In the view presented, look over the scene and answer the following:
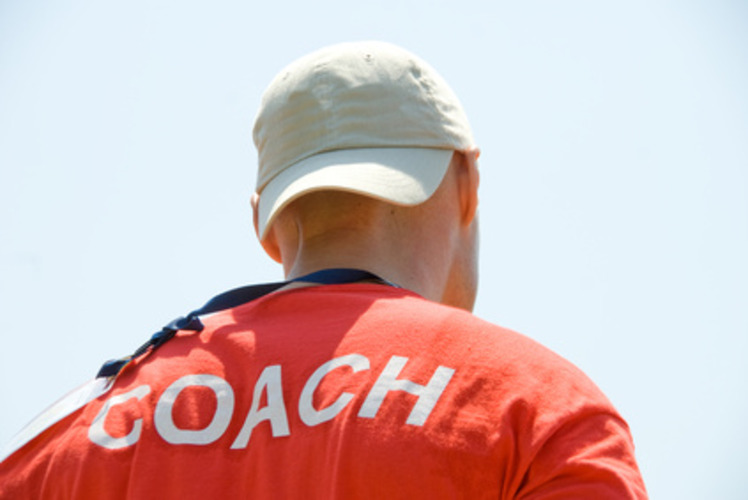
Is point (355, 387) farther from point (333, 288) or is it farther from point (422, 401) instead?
point (333, 288)

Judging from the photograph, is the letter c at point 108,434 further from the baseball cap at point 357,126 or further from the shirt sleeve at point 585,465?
the shirt sleeve at point 585,465

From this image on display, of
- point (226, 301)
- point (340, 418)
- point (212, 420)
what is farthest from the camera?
point (226, 301)

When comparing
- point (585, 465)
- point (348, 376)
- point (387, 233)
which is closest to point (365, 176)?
point (387, 233)

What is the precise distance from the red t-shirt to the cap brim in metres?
0.22

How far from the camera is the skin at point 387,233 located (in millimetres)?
2277

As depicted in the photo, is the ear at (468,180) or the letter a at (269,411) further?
the ear at (468,180)

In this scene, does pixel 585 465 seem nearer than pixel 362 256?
Yes

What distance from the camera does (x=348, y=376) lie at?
188 cm

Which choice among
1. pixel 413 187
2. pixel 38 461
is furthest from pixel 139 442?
pixel 413 187

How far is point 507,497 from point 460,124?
104cm

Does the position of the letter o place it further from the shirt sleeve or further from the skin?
the shirt sleeve

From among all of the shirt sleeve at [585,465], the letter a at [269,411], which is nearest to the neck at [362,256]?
the letter a at [269,411]

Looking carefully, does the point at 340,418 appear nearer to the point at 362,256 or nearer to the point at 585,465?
the point at 585,465

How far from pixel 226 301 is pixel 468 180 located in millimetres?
613
